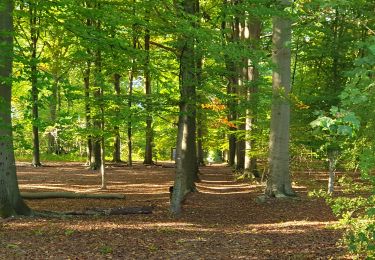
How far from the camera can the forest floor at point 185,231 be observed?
707cm

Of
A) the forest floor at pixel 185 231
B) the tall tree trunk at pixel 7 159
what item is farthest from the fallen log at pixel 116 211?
the tall tree trunk at pixel 7 159

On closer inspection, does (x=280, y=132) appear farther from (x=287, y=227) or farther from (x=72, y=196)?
(x=72, y=196)

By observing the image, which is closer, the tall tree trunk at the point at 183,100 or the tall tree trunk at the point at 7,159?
the tall tree trunk at the point at 7,159

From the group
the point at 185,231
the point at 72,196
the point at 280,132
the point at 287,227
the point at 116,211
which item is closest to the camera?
the point at 185,231

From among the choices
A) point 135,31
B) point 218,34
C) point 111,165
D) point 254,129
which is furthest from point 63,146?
point 218,34

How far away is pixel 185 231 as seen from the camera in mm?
9188

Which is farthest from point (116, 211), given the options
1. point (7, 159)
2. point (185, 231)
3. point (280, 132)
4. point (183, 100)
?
point (280, 132)

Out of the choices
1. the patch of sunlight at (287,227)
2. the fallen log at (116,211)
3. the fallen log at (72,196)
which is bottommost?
the patch of sunlight at (287,227)

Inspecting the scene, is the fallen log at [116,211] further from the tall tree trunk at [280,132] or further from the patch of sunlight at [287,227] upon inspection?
the tall tree trunk at [280,132]

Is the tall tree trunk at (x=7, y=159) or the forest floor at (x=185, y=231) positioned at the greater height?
the tall tree trunk at (x=7, y=159)

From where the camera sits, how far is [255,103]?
14328mm

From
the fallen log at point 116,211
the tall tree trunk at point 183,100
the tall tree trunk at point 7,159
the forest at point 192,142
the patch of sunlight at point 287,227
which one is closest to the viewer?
the forest at point 192,142

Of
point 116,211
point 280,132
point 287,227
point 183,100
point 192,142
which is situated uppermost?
point 183,100

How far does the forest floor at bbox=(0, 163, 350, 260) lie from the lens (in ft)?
23.2
